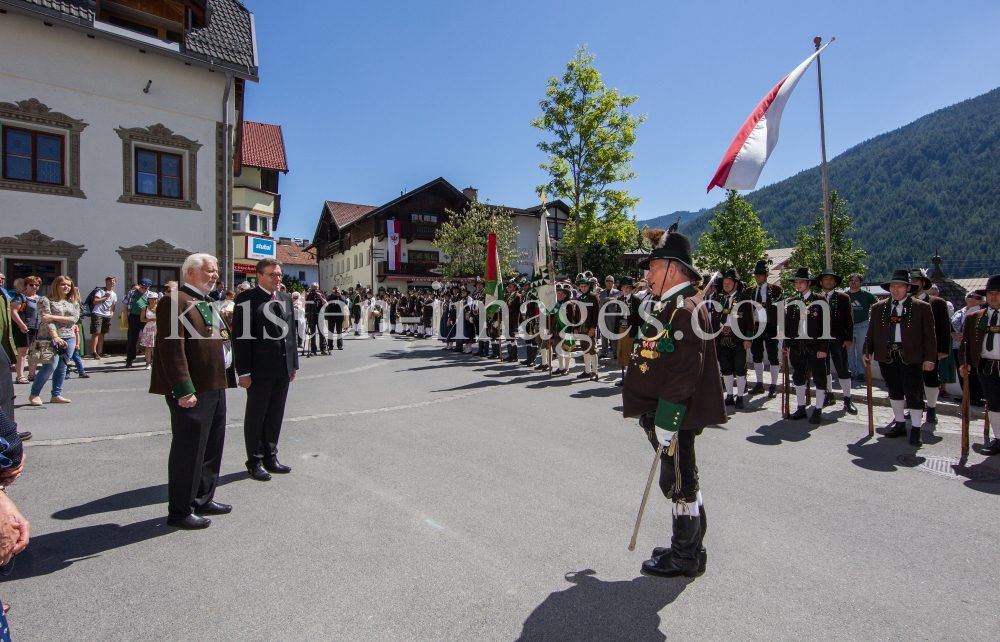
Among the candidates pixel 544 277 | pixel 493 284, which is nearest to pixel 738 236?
pixel 493 284

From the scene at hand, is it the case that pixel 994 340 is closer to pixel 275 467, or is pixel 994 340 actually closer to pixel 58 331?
pixel 275 467

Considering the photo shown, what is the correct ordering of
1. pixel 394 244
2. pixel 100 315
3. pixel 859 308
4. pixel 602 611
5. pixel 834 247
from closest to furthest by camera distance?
pixel 602 611 < pixel 859 308 < pixel 100 315 < pixel 834 247 < pixel 394 244

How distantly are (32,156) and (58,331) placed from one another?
1078 cm

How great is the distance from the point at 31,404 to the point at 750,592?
32.9ft

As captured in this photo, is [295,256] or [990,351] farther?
[295,256]

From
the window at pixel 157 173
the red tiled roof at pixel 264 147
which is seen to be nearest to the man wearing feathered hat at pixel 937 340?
the window at pixel 157 173

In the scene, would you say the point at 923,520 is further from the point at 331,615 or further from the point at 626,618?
the point at 331,615

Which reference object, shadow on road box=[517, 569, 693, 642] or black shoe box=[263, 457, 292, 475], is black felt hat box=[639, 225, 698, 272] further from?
black shoe box=[263, 457, 292, 475]

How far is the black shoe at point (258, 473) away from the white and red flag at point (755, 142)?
5.36 m

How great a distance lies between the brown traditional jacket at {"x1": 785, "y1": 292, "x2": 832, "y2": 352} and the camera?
792 centimetres

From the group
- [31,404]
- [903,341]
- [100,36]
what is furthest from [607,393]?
[100,36]

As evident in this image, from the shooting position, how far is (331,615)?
283cm

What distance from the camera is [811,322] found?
26.4 feet

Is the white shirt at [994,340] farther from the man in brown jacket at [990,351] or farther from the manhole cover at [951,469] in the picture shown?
the manhole cover at [951,469]
